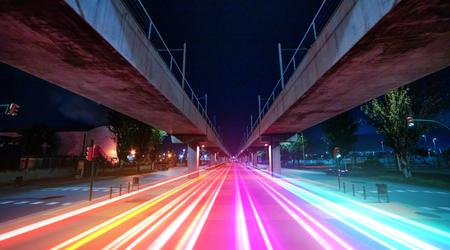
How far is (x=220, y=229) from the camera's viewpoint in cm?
875

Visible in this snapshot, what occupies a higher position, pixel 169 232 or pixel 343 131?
pixel 343 131

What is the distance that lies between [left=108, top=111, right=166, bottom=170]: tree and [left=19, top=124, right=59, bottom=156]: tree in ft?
62.6

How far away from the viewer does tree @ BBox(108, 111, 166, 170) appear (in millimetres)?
47031

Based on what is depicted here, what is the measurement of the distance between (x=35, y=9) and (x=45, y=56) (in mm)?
3053

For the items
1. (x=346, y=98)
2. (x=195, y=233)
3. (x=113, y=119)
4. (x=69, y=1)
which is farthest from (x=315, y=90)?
(x=113, y=119)

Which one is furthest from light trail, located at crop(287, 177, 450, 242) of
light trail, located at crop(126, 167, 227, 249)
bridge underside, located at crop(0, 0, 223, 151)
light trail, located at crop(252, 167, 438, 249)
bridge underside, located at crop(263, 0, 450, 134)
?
bridge underside, located at crop(0, 0, 223, 151)

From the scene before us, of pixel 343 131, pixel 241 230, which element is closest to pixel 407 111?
pixel 343 131

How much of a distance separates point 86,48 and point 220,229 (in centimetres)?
706

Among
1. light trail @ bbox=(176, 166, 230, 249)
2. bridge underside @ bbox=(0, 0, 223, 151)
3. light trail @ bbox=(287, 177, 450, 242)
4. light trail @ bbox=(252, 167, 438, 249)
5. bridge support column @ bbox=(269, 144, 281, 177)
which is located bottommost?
light trail @ bbox=(252, 167, 438, 249)

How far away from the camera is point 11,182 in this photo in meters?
26.5

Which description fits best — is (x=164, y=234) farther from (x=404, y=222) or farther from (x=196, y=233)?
(x=404, y=222)

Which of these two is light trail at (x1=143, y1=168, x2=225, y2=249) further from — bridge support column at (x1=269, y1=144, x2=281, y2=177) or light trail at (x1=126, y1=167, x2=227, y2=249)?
bridge support column at (x1=269, y1=144, x2=281, y2=177)

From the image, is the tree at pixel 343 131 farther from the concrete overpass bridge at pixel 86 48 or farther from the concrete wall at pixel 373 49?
the concrete overpass bridge at pixel 86 48

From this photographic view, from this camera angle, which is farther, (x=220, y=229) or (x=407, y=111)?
(x=407, y=111)
